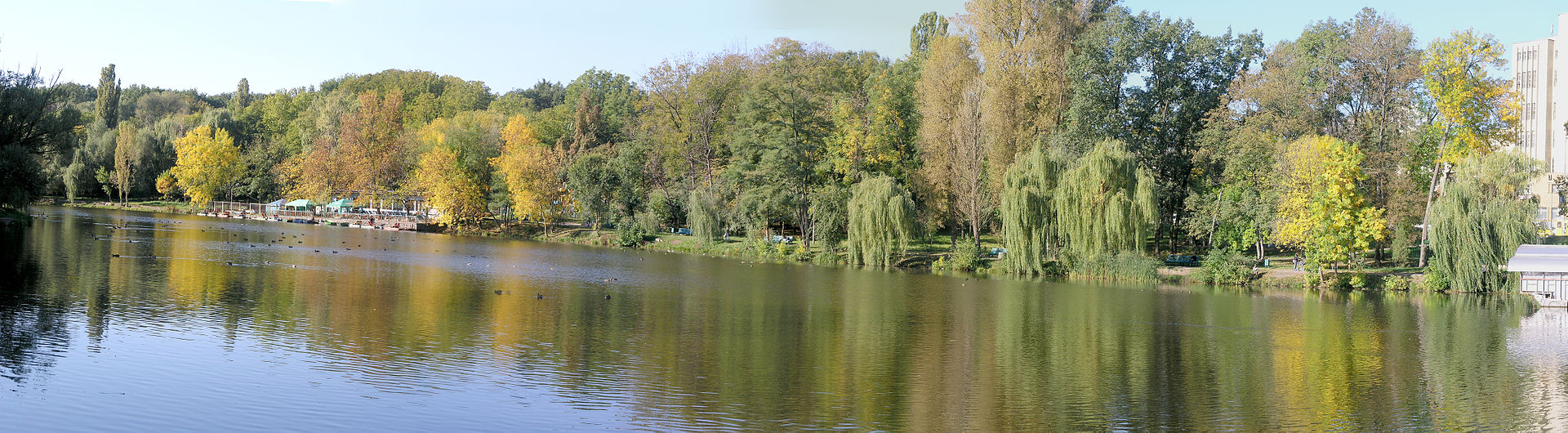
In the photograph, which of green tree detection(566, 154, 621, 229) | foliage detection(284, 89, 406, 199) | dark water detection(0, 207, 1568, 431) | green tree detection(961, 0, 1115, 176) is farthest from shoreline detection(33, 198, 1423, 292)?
foliage detection(284, 89, 406, 199)

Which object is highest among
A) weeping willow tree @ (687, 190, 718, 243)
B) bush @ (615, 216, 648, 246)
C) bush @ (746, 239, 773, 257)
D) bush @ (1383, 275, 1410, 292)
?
weeping willow tree @ (687, 190, 718, 243)

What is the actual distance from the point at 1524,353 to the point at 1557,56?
81.1m

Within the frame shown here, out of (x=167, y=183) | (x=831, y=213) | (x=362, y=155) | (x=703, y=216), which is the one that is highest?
(x=362, y=155)

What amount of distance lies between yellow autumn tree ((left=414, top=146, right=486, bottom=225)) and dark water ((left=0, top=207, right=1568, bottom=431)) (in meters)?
30.5

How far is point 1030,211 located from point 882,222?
22.5ft

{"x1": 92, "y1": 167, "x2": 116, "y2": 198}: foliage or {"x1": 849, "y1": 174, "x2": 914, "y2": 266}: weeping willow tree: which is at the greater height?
{"x1": 92, "y1": 167, "x2": 116, "y2": 198}: foliage

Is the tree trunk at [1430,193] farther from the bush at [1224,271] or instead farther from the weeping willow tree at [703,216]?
the weeping willow tree at [703,216]

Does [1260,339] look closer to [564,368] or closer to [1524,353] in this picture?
[1524,353]

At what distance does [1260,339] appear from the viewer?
2442 cm

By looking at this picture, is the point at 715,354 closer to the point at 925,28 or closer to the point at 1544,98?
the point at 925,28

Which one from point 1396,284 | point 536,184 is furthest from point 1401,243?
point 536,184

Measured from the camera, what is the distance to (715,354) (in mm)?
19906

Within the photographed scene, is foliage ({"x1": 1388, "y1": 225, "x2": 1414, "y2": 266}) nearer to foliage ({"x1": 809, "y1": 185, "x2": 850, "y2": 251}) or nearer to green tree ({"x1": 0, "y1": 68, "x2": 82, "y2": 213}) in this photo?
foliage ({"x1": 809, "y1": 185, "x2": 850, "y2": 251})

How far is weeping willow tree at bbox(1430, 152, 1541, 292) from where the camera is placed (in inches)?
1436
